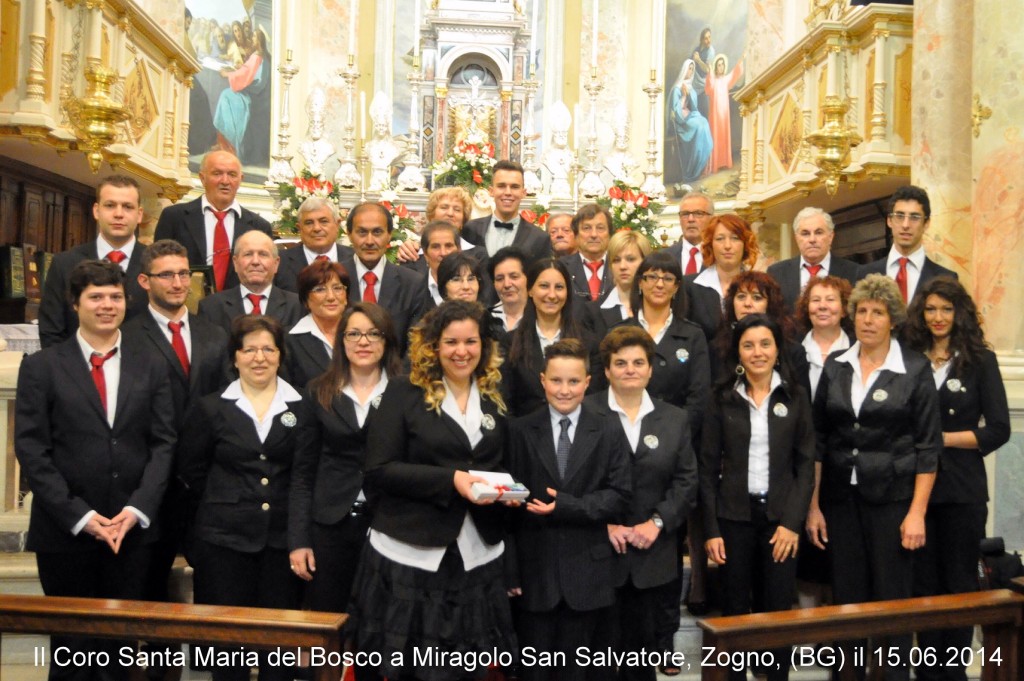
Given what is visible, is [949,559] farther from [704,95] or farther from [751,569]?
[704,95]

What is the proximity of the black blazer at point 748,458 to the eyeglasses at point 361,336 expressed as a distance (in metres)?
1.36

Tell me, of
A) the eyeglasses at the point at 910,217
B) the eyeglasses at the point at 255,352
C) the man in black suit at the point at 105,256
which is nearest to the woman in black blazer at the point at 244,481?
the eyeglasses at the point at 255,352

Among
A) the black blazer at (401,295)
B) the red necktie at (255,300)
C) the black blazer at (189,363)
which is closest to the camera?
the black blazer at (189,363)

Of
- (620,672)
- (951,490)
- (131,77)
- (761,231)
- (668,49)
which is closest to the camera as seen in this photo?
(620,672)

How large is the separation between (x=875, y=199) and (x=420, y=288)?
6060mm

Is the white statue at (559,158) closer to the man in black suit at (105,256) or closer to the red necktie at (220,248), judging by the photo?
the red necktie at (220,248)

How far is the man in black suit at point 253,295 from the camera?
4430 mm

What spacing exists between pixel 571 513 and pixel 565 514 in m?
0.02

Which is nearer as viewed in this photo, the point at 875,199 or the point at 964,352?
the point at 964,352

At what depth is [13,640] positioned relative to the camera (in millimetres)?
4586

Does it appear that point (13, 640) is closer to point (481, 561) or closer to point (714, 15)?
point (481, 561)

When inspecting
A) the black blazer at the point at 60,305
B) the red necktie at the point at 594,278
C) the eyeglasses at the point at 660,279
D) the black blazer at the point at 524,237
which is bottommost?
the black blazer at the point at 60,305

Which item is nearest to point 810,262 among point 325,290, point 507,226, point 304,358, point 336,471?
point 507,226

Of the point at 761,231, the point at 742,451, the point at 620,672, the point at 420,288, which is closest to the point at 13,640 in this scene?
the point at 420,288
